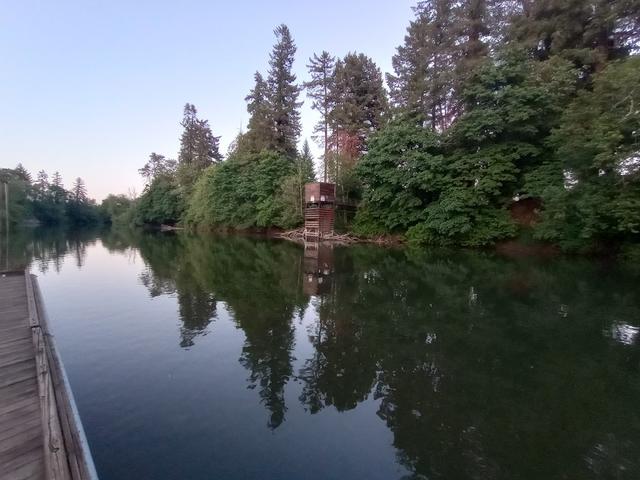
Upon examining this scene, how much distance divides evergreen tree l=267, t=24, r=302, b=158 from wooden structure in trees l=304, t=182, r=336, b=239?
12624 mm

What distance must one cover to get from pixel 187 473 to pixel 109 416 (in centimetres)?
152

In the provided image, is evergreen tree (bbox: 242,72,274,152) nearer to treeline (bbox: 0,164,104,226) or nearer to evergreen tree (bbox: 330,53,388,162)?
evergreen tree (bbox: 330,53,388,162)

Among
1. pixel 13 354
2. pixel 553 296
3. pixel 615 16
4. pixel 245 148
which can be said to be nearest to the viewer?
pixel 13 354

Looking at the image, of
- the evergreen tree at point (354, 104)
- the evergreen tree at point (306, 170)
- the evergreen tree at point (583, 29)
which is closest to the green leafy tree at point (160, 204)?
the evergreen tree at point (306, 170)

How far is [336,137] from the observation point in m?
35.2

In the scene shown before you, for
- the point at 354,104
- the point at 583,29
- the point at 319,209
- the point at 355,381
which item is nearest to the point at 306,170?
the point at 319,209

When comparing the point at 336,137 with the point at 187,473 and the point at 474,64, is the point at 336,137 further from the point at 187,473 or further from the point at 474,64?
the point at 187,473

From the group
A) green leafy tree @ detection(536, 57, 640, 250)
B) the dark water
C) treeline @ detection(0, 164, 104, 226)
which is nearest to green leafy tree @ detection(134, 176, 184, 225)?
treeline @ detection(0, 164, 104, 226)

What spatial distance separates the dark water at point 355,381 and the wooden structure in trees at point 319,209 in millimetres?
18008

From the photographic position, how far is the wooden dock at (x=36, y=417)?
2.37 metres

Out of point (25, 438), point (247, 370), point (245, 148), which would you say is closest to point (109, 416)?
point (25, 438)

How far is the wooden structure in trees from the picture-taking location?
28.1 m

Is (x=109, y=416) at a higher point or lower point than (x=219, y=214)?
lower

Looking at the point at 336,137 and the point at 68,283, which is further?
the point at 336,137
